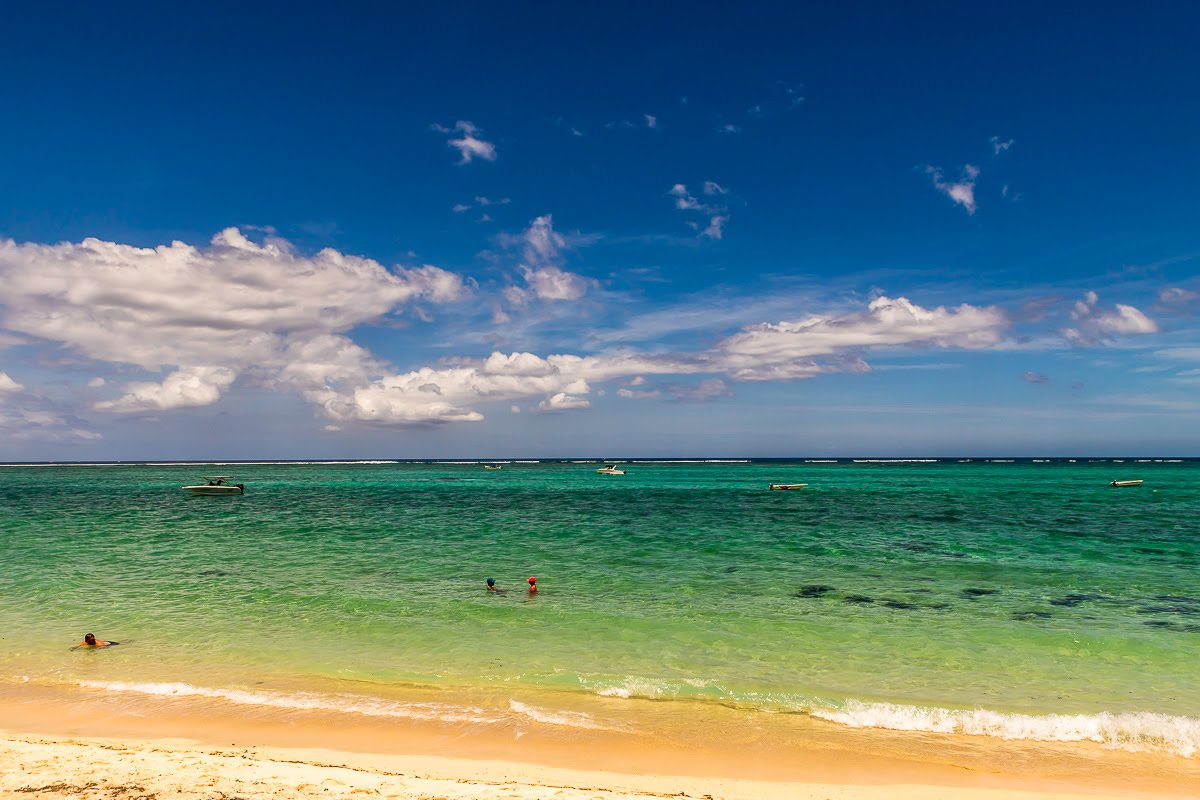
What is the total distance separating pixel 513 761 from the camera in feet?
35.6

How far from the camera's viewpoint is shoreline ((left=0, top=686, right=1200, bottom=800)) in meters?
9.38

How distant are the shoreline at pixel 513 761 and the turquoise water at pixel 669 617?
3.60 feet

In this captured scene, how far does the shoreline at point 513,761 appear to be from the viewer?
9.38 meters

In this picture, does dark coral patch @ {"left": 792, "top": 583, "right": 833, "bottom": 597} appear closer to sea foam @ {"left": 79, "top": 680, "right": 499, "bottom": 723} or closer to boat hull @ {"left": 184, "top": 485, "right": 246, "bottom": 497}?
sea foam @ {"left": 79, "top": 680, "right": 499, "bottom": 723}

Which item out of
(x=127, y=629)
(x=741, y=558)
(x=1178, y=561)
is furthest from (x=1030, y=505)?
(x=127, y=629)

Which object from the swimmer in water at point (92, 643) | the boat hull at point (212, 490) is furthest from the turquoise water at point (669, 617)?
the boat hull at point (212, 490)

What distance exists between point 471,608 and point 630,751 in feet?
34.1

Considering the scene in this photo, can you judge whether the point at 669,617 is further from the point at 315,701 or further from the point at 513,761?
the point at 315,701

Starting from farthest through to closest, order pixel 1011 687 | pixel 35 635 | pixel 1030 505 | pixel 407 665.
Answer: pixel 1030 505 → pixel 35 635 → pixel 407 665 → pixel 1011 687

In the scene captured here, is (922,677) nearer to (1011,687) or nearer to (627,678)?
(1011,687)

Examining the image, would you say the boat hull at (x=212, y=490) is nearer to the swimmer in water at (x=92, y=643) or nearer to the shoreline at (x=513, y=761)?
the swimmer in water at (x=92, y=643)

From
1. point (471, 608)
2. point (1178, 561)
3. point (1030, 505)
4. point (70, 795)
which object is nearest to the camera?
point (70, 795)

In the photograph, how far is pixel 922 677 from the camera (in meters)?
14.6

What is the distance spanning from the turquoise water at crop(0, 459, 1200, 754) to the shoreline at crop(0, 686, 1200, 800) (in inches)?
43.2
